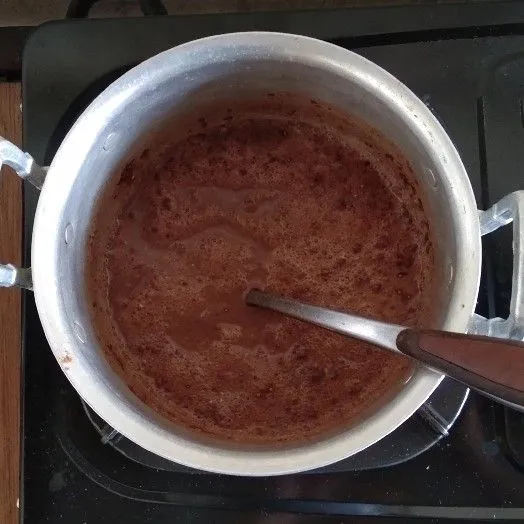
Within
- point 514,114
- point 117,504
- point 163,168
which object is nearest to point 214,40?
point 163,168

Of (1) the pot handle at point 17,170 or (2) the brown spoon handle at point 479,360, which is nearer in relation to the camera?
(2) the brown spoon handle at point 479,360

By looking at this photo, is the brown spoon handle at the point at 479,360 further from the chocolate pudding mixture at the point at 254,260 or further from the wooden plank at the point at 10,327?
the wooden plank at the point at 10,327

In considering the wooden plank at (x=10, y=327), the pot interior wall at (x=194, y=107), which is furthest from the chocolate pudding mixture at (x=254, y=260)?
the wooden plank at (x=10, y=327)

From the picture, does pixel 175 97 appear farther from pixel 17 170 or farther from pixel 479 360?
pixel 479 360

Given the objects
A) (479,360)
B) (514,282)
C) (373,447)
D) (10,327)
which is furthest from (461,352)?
(10,327)

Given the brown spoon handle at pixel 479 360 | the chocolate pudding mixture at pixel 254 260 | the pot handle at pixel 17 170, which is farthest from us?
the chocolate pudding mixture at pixel 254 260

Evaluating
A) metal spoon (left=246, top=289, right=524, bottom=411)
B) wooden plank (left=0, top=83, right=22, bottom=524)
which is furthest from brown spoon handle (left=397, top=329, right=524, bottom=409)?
wooden plank (left=0, top=83, right=22, bottom=524)
